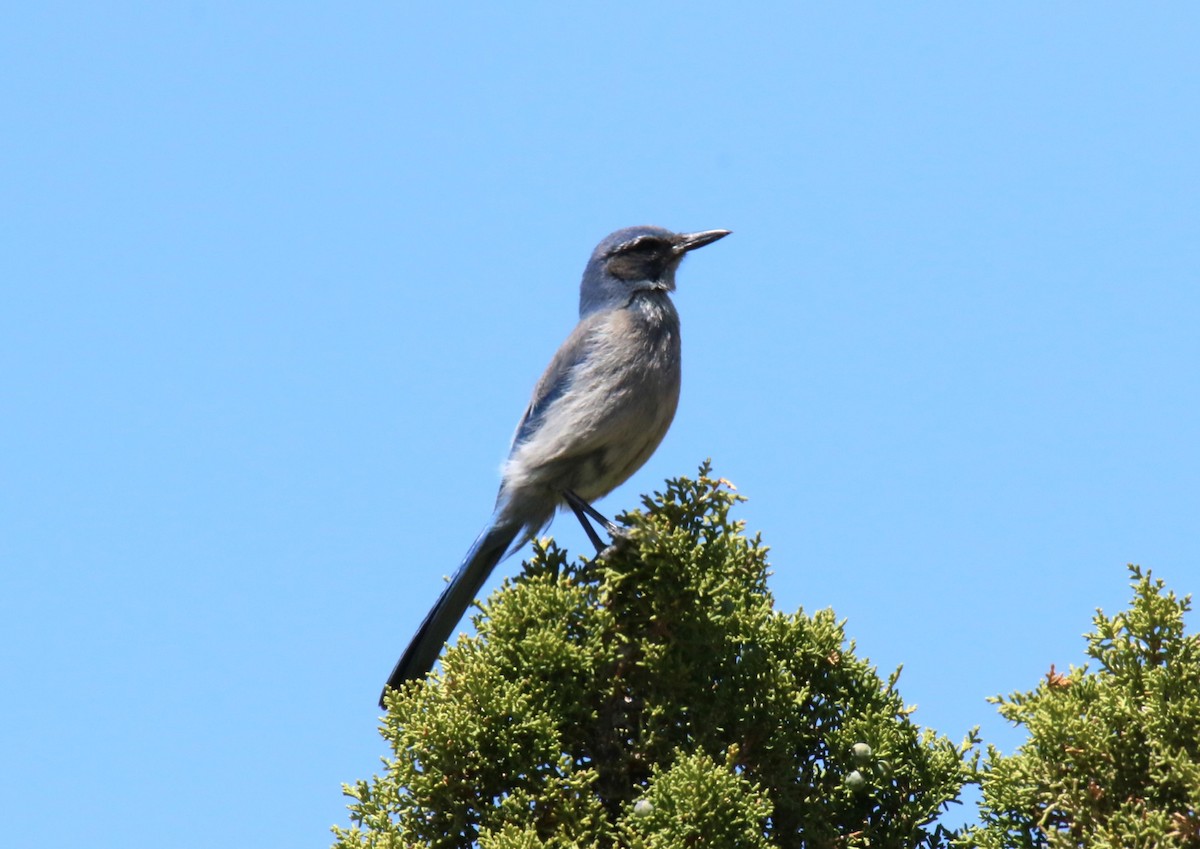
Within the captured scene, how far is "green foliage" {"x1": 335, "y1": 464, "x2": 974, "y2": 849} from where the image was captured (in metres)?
5.13

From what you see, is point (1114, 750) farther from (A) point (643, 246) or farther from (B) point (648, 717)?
(A) point (643, 246)

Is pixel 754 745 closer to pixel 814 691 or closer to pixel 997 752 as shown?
pixel 814 691

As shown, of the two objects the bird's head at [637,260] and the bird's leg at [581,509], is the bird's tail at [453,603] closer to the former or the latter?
the bird's leg at [581,509]

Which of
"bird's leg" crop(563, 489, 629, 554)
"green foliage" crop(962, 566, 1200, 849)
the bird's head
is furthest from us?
the bird's head

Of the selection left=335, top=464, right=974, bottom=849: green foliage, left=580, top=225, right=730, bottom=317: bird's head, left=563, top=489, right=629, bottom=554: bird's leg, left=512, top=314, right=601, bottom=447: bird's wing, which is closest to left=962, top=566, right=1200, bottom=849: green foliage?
left=335, top=464, right=974, bottom=849: green foliage

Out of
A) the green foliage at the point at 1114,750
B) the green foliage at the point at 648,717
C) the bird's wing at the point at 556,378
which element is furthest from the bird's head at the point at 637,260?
the green foliage at the point at 1114,750

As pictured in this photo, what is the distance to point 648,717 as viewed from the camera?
17.3 feet

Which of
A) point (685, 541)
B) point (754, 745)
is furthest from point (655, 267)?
point (754, 745)

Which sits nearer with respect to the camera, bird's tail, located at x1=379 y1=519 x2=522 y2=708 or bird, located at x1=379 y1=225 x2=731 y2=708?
bird's tail, located at x1=379 y1=519 x2=522 y2=708

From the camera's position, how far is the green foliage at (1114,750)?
485cm

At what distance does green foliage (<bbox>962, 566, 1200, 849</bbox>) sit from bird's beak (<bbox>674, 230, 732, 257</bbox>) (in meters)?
A: 3.33

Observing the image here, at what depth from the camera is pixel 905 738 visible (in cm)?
549

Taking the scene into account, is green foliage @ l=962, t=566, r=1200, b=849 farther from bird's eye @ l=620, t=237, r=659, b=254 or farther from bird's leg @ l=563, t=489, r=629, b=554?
bird's eye @ l=620, t=237, r=659, b=254

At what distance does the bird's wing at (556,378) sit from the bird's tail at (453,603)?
56cm
